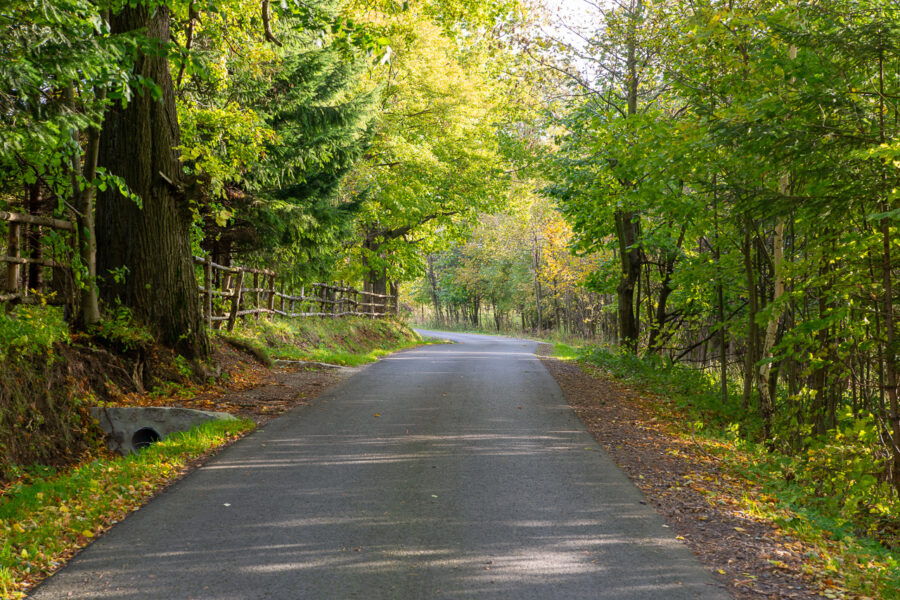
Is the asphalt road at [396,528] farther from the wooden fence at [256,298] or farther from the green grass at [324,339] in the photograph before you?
the green grass at [324,339]

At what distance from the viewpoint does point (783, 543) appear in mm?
4766

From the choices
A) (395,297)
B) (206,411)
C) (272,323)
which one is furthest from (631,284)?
(395,297)

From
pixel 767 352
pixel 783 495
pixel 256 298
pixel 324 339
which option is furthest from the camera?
pixel 324 339

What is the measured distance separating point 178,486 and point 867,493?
712 cm

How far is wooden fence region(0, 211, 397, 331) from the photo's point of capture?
26.7ft

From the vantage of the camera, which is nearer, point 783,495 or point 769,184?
point 783,495

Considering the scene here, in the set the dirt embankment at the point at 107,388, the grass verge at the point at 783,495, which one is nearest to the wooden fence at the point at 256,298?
the dirt embankment at the point at 107,388

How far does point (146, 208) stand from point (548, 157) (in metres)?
10.4

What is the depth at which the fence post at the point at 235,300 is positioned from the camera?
15.0 m

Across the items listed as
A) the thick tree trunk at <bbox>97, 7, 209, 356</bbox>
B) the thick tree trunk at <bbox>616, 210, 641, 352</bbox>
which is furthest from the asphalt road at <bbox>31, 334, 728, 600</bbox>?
the thick tree trunk at <bbox>616, 210, 641, 352</bbox>

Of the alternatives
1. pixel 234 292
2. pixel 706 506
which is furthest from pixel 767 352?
pixel 234 292

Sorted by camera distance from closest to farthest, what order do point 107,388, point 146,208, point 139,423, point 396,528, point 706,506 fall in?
1. point 396,528
2. point 706,506
3. point 139,423
4. point 107,388
5. point 146,208

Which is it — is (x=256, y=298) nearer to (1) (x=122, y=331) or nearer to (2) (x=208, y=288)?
(2) (x=208, y=288)

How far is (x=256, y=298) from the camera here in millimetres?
17141
